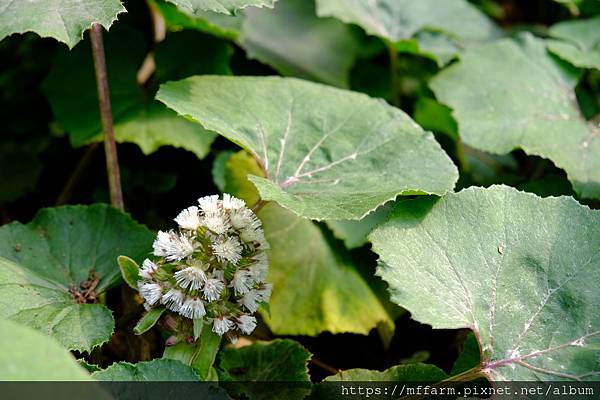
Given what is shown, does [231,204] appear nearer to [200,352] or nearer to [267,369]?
→ [200,352]

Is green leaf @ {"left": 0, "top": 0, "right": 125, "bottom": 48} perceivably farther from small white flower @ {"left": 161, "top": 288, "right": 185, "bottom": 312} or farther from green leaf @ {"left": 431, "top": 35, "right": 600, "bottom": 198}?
green leaf @ {"left": 431, "top": 35, "right": 600, "bottom": 198}

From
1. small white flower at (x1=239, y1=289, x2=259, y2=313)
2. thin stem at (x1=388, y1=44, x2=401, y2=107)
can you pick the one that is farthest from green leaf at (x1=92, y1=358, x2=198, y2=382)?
thin stem at (x1=388, y1=44, x2=401, y2=107)

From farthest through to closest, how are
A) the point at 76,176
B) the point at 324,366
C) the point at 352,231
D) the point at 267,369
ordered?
the point at 76,176, the point at 352,231, the point at 324,366, the point at 267,369

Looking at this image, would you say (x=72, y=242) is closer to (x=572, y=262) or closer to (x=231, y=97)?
(x=231, y=97)

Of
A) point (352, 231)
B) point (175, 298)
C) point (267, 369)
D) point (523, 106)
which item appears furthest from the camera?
point (523, 106)

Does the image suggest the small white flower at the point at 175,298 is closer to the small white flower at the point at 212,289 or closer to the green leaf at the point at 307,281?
the small white flower at the point at 212,289

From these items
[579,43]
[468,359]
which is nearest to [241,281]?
[468,359]
